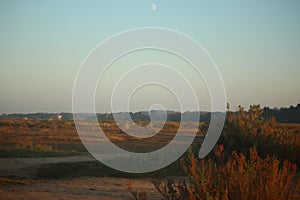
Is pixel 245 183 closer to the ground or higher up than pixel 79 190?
higher up

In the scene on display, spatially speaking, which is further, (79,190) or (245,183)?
(79,190)

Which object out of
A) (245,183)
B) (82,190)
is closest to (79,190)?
(82,190)

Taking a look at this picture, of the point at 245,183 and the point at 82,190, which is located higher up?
the point at 245,183

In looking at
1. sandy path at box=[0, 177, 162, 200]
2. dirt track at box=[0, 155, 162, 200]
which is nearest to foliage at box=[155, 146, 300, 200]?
dirt track at box=[0, 155, 162, 200]

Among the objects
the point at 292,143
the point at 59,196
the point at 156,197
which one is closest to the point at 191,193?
the point at 156,197

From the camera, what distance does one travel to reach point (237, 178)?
21.4ft

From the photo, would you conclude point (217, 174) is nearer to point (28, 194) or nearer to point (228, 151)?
point (28, 194)

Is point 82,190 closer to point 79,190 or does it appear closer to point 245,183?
point 79,190

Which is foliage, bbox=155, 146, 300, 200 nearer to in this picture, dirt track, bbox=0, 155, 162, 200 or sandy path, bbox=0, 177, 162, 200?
dirt track, bbox=0, 155, 162, 200

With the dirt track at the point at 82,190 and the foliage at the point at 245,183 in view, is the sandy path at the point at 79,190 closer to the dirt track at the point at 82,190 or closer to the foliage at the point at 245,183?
the dirt track at the point at 82,190

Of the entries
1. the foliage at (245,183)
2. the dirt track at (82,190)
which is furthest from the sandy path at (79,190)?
the foliage at (245,183)

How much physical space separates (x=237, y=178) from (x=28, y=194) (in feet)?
19.8

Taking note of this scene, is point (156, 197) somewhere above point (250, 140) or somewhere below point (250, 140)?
below

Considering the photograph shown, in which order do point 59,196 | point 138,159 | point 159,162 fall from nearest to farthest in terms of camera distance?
point 59,196 < point 159,162 < point 138,159
